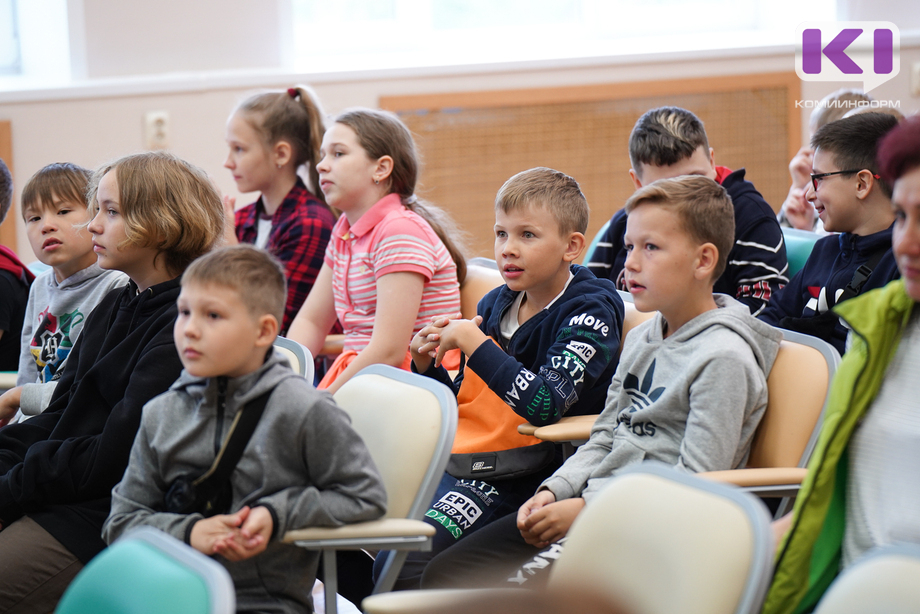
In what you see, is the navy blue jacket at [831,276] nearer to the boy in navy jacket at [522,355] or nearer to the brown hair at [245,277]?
the boy in navy jacket at [522,355]

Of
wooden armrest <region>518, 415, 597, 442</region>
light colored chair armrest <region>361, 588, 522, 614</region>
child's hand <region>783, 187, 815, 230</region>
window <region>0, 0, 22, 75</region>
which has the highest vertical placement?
window <region>0, 0, 22, 75</region>

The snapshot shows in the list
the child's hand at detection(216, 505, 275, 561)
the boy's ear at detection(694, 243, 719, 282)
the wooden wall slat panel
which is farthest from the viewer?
the wooden wall slat panel

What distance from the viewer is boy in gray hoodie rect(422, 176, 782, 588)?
5.23 feet

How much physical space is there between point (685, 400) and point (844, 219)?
94cm

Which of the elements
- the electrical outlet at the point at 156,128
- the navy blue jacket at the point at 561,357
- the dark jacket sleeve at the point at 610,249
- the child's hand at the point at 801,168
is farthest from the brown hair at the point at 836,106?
the electrical outlet at the point at 156,128

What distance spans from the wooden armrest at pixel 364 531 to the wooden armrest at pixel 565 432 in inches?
19.1

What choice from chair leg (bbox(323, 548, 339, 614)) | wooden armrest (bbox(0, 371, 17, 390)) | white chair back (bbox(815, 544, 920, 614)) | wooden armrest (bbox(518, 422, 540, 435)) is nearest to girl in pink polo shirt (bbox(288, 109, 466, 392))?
wooden armrest (bbox(518, 422, 540, 435))

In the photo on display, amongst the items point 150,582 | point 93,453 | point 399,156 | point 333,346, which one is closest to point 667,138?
point 399,156

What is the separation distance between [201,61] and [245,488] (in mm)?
3503

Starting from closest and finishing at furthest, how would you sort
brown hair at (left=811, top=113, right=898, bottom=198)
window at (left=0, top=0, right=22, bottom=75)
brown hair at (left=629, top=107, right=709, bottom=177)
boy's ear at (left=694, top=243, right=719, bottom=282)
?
boy's ear at (left=694, top=243, right=719, bottom=282) → brown hair at (left=811, top=113, right=898, bottom=198) → brown hair at (left=629, top=107, right=709, bottom=177) → window at (left=0, top=0, right=22, bottom=75)

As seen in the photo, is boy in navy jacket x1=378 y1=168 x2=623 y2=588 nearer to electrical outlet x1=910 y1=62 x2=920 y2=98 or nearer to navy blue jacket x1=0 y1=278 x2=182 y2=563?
navy blue jacket x1=0 y1=278 x2=182 y2=563

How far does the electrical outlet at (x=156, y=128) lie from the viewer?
4.37 meters

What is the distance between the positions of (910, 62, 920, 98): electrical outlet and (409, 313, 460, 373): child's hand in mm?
3481

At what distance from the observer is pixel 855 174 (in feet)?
7.31
